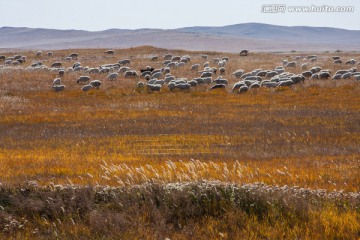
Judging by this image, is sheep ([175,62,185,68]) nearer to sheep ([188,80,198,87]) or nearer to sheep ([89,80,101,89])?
sheep ([188,80,198,87])

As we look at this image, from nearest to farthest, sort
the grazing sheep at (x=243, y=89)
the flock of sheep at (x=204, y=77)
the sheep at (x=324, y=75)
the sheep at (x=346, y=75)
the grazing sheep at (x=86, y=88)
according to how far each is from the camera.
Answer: the grazing sheep at (x=243, y=89), the flock of sheep at (x=204, y=77), the grazing sheep at (x=86, y=88), the sheep at (x=346, y=75), the sheep at (x=324, y=75)

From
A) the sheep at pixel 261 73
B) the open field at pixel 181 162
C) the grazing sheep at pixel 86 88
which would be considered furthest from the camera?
the sheep at pixel 261 73

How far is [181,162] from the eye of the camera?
42.8 ft

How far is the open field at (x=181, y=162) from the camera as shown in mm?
8555

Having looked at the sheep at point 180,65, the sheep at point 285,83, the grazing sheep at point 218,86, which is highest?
the sheep at point 180,65

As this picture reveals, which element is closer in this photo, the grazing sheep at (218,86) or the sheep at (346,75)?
the grazing sheep at (218,86)

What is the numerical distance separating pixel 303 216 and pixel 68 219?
3912 millimetres

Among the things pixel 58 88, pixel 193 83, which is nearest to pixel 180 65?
pixel 193 83

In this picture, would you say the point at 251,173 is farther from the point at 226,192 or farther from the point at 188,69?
the point at 188,69

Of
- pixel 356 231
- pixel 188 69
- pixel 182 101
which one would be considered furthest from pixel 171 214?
pixel 188 69

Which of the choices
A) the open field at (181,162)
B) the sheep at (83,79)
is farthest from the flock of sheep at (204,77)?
the open field at (181,162)

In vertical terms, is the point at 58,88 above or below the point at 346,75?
below

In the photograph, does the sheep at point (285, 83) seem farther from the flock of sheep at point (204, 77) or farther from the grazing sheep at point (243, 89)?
the grazing sheep at point (243, 89)

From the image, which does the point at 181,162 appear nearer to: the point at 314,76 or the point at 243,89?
the point at 243,89
